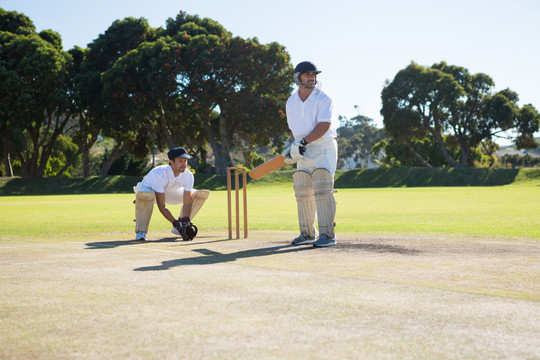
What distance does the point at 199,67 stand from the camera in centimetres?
4403

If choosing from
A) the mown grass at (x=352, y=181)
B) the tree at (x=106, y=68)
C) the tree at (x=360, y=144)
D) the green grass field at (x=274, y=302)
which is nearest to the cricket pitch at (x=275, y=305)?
the green grass field at (x=274, y=302)

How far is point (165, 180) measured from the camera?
959 cm

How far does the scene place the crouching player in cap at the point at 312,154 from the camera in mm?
7766

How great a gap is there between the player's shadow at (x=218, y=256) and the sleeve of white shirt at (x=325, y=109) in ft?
5.66

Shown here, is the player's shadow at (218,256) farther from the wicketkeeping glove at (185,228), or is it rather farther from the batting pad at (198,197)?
the batting pad at (198,197)

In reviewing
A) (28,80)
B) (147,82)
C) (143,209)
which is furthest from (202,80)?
(143,209)

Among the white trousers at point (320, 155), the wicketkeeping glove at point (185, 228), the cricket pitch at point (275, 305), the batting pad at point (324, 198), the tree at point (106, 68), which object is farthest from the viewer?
the tree at point (106, 68)

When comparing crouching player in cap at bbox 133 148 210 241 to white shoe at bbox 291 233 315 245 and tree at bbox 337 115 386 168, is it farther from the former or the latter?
tree at bbox 337 115 386 168

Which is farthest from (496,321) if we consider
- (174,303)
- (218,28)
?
(218,28)

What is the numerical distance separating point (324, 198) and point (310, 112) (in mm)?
1201

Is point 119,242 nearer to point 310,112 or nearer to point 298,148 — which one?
point 298,148

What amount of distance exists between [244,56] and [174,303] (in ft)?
136

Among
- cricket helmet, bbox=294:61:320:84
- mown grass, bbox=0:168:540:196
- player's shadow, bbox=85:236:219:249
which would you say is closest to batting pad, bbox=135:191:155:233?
player's shadow, bbox=85:236:219:249

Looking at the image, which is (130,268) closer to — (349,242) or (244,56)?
(349,242)
